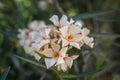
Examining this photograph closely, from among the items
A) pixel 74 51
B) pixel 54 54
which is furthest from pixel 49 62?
pixel 74 51

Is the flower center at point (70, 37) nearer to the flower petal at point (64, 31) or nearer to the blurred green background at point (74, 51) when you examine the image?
the flower petal at point (64, 31)

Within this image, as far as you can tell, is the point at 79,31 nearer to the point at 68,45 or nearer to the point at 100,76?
the point at 68,45

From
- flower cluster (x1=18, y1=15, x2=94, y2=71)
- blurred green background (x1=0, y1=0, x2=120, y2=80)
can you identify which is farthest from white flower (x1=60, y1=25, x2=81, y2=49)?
blurred green background (x1=0, y1=0, x2=120, y2=80)

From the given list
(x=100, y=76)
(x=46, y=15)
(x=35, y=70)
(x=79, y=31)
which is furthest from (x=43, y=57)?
(x=46, y=15)

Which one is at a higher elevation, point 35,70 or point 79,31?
point 79,31

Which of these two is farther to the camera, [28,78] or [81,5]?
[81,5]
